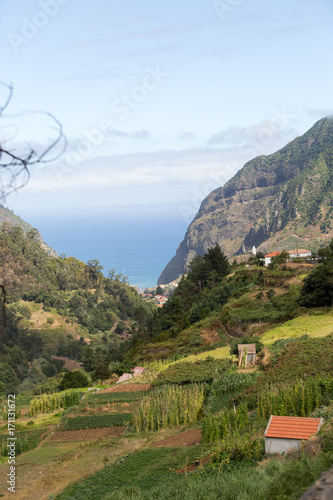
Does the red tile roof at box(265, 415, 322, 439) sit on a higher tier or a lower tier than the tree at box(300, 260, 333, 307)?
lower

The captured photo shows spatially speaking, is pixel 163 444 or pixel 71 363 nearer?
pixel 163 444

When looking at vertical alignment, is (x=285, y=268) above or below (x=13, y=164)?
above

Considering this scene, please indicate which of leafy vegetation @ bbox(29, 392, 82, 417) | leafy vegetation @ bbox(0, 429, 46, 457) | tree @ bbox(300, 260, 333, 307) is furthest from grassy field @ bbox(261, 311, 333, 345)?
leafy vegetation @ bbox(0, 429, 46, 457)

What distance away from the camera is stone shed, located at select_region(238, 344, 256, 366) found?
875 inches

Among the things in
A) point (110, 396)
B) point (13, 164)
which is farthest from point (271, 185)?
point (13, 164)

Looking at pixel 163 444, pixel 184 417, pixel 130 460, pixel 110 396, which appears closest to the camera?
pixel 130 460

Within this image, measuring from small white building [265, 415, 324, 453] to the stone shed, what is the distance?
10.7 metres

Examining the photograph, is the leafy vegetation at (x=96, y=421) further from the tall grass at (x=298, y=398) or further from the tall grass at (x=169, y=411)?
the tall grass at (x=298, y=398)

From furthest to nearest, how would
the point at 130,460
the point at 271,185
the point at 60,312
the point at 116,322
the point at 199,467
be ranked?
the point at 271,185
the point at 116,322
the point at 60,312
the point at 130,460
the point at 199,467

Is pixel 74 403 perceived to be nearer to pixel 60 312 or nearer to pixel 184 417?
pixel 184 417

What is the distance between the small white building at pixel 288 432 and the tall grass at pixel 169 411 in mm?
6135

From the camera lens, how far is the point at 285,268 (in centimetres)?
4281

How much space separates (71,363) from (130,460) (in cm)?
5398

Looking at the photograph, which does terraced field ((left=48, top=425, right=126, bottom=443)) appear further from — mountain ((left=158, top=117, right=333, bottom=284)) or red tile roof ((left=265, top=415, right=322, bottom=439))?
mountain ((left=158, top=117, right=333, bottom=284))
